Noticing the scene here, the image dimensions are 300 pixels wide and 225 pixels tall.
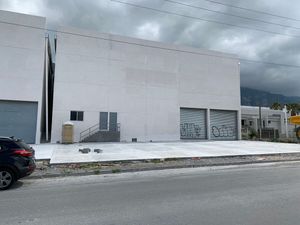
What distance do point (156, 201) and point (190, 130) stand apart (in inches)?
931

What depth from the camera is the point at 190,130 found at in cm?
2934

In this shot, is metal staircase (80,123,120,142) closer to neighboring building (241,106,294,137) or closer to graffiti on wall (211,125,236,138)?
graffiti on wall (211,125,236,138)

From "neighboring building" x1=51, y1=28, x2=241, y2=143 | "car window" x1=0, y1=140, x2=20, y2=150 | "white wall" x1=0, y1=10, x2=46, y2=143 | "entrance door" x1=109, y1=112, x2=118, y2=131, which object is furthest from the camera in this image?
"entrance door" x1=109, y1=112, x2=118, y2=131

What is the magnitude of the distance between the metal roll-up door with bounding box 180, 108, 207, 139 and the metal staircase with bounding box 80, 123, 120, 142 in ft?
26.3

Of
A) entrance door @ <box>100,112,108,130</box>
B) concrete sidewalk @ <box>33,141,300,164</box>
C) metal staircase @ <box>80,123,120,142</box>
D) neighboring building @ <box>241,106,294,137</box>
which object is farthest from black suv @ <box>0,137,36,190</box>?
neighboring building @ <box>241,106,294,137</box>

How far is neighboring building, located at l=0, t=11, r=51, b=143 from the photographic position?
69.3 ft

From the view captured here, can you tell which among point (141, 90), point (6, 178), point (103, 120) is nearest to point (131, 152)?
point (6, 178)

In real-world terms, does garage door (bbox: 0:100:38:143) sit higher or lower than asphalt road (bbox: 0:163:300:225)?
higher

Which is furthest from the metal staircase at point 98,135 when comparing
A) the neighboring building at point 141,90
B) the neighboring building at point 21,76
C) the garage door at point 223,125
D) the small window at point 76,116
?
the garage door at point 223,125

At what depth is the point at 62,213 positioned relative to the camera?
525 centimetres

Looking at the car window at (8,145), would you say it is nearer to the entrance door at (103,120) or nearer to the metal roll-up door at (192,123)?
the entrance door at (103,120)

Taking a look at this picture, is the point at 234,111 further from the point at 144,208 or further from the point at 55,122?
the point at 144,208

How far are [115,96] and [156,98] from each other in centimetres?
450

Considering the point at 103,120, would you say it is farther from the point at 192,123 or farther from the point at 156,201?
the point at 156,201
